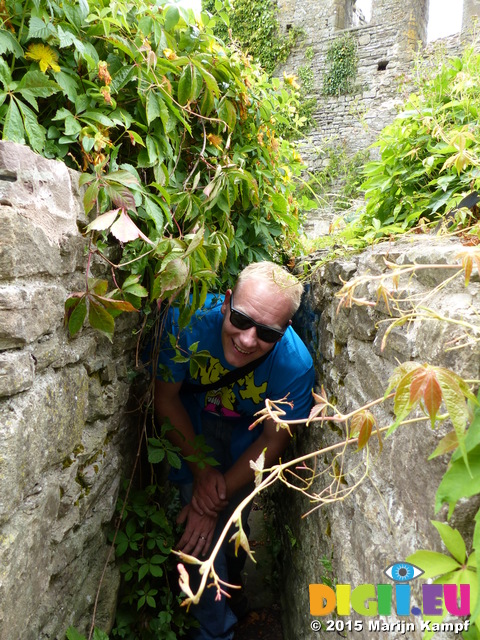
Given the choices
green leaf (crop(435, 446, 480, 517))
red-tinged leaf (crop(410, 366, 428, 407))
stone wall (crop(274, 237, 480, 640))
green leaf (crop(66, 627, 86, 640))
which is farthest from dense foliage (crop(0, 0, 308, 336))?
green leaf (crop(66, 627, 86, 640))

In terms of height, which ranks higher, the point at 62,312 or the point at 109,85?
the point at 109,85

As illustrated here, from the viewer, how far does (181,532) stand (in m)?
2.58

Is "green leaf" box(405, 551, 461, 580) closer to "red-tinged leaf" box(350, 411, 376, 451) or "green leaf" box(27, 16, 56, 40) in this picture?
"red-tinged leaf" box(350, 411, 376, 451)

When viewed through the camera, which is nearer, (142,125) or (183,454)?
(142,125)

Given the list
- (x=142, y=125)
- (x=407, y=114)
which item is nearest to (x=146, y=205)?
(x=142, y=125)

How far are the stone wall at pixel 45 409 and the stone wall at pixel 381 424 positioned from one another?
917mm

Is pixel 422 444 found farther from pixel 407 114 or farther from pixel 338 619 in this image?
pixel 407 114

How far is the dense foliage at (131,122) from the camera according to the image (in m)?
1.22

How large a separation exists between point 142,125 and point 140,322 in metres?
0.89

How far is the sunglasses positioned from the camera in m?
1.93

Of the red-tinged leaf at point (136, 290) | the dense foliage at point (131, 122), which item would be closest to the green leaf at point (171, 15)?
the dense foliage at point (131, 122)

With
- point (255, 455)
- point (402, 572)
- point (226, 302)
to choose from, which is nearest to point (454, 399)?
point (402, 572)

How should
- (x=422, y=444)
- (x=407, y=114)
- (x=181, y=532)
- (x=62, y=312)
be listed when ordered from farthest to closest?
1. (x=181, y=532)
2. (x=407, y=114)
3. (x=62, y=312)
4. (x=422, y=444)

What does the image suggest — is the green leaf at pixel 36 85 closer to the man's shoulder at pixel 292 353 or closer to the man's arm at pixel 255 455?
the man's shoulder at pixel 292 353
